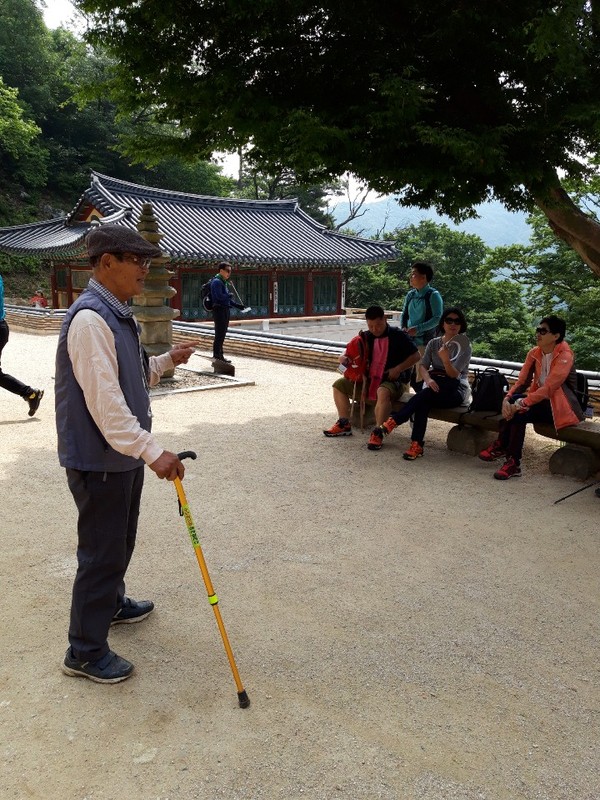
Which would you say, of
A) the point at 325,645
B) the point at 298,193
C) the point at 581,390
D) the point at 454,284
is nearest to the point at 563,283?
the point at 454,284

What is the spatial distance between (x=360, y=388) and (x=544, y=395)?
7.42ft

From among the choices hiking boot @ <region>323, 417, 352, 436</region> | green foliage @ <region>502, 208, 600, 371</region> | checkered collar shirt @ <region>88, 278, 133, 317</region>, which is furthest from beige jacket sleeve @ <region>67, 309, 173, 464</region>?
green foliage @ <region>502, 208, 600, 371</region>

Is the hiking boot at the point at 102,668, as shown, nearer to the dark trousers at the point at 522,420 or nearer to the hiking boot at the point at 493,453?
the dark trousers at the point at 522,420

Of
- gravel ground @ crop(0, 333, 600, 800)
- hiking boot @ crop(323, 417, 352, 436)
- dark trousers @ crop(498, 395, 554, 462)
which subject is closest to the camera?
gravel ground @ crop(0, 333, 600, 800)

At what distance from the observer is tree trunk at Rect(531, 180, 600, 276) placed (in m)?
6.71

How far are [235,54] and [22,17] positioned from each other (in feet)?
142

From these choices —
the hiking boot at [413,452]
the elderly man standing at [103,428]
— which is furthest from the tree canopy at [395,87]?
the elderly man standing at [103,428]

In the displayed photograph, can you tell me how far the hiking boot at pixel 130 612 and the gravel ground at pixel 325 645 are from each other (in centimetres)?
7

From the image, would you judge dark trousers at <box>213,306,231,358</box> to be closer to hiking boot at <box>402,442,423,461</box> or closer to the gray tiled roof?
hiking boot at <box>402,442,423,461</box>

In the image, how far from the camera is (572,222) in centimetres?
704

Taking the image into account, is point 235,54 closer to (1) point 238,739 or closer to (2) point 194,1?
(2) point 194,1

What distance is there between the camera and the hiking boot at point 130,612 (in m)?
3.58

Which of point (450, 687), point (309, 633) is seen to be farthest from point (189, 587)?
point (450, 687)

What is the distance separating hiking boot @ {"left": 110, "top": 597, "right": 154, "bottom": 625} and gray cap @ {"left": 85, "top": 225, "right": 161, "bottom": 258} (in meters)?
1.90
